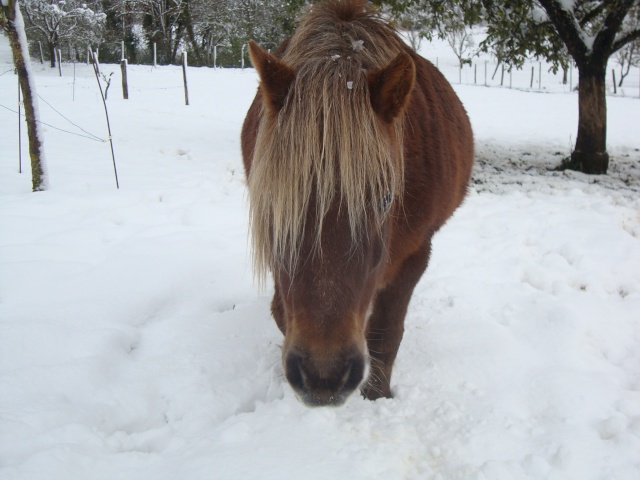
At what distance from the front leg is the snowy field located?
11 centimetres

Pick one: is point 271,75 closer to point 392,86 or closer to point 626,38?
point 392,86

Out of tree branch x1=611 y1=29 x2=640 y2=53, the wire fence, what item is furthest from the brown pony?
the wire fence

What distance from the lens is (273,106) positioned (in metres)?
1.74

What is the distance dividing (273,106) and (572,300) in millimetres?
2821

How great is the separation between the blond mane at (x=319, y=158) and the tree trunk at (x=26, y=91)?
4584 mm

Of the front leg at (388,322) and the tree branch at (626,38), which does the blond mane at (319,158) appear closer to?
the front leg at (388,322)

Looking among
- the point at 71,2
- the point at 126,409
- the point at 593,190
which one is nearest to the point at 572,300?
the point at 126,409

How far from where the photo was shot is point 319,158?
1597 mm

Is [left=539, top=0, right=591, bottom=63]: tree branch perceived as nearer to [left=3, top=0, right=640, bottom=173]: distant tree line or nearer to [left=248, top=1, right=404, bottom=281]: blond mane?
[left=3, top=0, right=640, bottom=173]: distant tree line

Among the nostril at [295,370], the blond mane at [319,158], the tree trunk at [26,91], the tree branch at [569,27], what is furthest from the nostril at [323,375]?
the tree branch at [569,27]

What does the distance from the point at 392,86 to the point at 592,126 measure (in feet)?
24.6

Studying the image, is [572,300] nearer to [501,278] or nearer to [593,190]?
[501,278]

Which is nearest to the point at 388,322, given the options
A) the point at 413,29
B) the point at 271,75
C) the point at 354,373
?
the point at 354,373

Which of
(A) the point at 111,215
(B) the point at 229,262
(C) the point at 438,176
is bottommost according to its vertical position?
Answer: (B) the point at 229,262
